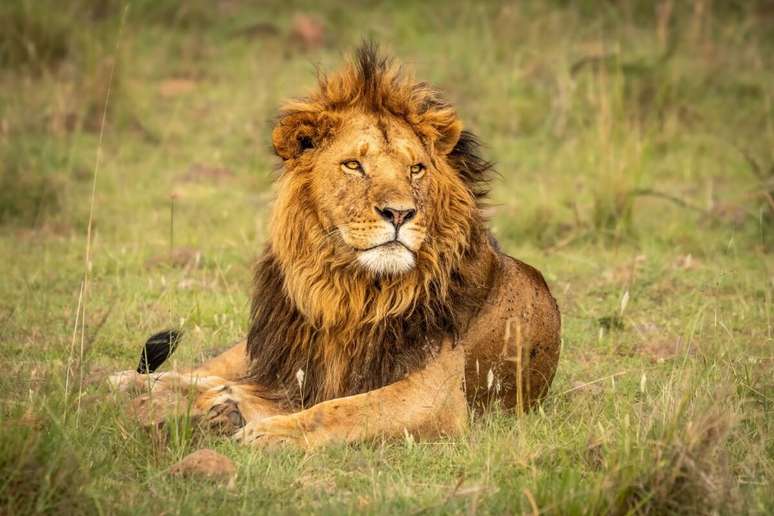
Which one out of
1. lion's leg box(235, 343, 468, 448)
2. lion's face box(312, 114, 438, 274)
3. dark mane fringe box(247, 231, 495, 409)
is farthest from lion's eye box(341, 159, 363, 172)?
lion's leg box(235, 343, 468, 448)

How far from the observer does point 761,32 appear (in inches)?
476

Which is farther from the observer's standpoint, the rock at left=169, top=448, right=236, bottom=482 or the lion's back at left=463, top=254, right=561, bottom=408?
the lion's back at left=463, top=254, right=561, bottom=408

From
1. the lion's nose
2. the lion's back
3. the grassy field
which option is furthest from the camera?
the lion's back

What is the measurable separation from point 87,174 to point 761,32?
672 centimetres

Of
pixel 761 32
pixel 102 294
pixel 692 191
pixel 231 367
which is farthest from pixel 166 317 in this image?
pixel 761 32

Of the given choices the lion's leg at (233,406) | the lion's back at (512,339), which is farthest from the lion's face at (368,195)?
the lion's leg at (233,406)

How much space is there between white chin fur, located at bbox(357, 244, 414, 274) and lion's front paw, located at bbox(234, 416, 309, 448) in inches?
22.5

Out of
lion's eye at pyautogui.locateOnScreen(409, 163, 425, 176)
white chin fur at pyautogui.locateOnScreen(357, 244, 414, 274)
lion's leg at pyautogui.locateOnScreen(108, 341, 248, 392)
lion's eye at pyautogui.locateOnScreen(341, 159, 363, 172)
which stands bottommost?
lion's leg at pyautogui.locateOnScreen(108, 341, 248, 392)

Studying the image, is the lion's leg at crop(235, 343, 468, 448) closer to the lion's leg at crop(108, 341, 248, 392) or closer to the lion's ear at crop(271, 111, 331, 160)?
the lion's leg at crop(108, 341, 248, 392)

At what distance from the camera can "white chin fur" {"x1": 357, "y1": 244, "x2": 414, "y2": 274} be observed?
4.18 m

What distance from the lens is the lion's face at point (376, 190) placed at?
4184 mm

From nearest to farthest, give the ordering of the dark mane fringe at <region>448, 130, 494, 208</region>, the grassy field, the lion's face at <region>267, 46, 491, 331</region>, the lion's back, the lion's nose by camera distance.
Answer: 1. the grassy field
2. the lion's nose
3. the lion's face at <region>267, 46, 491, 331</region>
4. the lion's back
5. the dark mane fringe at <region>448, 130, 494, 208</region>

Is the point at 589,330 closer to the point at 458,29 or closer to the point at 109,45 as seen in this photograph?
the point at 109,45

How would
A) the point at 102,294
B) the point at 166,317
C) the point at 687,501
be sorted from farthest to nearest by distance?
the point at 102,294 < the point at 166,317 < the point at 687,501
